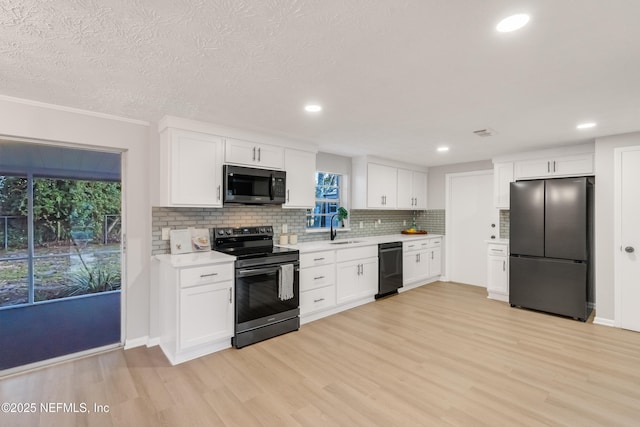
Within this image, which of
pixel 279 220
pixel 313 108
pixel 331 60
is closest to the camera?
pixel 331 60

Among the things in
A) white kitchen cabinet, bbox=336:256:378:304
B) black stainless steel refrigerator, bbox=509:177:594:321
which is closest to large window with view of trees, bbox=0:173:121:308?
white kitchen cabinet, bbox=336:256:378:304

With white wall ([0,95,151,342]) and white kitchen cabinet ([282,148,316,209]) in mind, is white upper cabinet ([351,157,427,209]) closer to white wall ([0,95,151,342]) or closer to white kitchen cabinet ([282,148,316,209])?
white kitchen cabinet ([282,148,316,209])

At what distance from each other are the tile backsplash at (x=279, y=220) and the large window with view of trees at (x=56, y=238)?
1541 millimetres

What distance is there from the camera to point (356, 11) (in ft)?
4.73

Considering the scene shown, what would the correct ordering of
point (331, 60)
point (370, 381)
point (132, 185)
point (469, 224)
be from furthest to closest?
1. point (469, 224)
2. point (132, 185)
3. point (370, 381)
4. point (331, 60)

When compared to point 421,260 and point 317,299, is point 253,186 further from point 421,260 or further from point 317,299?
point 421,260

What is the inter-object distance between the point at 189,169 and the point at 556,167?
493 centimetres

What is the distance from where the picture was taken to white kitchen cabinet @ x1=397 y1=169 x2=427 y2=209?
18.9 feet

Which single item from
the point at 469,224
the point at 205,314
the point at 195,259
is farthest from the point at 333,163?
the point at 205,314

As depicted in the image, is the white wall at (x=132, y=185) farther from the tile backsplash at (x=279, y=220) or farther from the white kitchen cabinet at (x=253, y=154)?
the white kitchen cabinet at (x=253, y=154)

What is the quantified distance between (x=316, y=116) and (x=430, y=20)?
5.38 ft

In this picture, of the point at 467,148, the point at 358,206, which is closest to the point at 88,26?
the point at 358,206

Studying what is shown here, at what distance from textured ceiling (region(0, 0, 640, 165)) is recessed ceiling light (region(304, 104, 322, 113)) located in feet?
0.28

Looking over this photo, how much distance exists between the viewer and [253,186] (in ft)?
11.9
